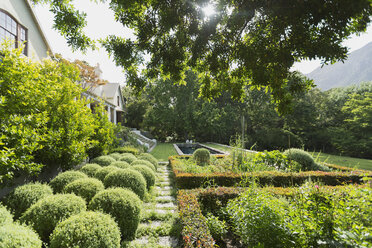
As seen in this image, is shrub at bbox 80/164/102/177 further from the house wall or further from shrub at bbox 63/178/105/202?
the house wall

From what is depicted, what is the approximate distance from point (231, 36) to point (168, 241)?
3690mm

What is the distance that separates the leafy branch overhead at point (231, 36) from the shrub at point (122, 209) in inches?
83.7

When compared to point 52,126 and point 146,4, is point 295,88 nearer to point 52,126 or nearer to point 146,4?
point 146,4

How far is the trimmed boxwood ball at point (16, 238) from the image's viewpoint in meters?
1.94

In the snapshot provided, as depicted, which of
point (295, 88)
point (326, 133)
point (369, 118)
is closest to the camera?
point (295, 88)

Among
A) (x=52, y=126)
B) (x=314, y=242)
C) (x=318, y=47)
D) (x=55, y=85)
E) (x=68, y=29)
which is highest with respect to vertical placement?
(x=68, y=29)

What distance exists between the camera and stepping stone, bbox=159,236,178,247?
3264mm

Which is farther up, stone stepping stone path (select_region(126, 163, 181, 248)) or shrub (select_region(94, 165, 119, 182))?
shrub (select_region(94, 165, 119, 182))

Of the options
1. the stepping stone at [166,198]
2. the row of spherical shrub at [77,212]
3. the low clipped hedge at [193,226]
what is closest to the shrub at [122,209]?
the row of spherical shrub at [77,212]

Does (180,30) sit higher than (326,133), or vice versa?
(180,30)

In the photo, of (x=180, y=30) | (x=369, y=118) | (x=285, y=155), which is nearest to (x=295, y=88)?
(x=180, y=30)

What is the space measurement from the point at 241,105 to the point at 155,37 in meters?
27.8

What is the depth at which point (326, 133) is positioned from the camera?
23500 mm

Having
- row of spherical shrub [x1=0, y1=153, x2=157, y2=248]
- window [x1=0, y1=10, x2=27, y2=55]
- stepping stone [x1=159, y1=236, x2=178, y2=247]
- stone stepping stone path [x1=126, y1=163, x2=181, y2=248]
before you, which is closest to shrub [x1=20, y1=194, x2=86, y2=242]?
row of spherical shrub [x1=0, y1=153, x2=157, y2=248]
